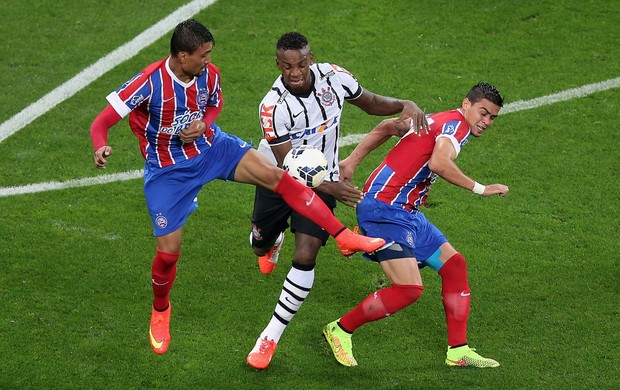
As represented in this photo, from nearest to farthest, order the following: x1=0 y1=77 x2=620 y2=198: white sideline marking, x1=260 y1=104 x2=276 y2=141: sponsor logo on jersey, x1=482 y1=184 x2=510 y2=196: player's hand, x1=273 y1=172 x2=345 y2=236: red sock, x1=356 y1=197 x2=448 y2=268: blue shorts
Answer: x1=482 y1=184 x2=510 y2=196: player's hand → x1=273 y1=172 x2=345 y2=236: red sock → x1=356 y1=197 x2=448 y2=268: blue shorts → x1=260 y1=104 x2=276 y2=141: sponsor logo on jersey → x1=0 y1=77 x2=620 y2=198: white sideline marking

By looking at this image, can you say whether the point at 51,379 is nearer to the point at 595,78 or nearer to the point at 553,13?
the point at 595,78

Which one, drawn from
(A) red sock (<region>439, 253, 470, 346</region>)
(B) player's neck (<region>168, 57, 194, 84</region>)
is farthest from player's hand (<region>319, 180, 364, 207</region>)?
(B) player's neck (<region>168, 57, 194, 84</region>)

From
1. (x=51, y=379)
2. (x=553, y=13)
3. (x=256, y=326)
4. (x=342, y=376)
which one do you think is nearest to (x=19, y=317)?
(x=51, y=379)

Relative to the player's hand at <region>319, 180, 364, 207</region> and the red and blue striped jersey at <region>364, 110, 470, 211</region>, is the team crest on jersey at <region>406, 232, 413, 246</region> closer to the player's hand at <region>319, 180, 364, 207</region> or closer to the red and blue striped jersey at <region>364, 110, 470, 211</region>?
the red and blue striped jersey at <region>364, 110, 470, 211</region>

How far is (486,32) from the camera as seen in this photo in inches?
519

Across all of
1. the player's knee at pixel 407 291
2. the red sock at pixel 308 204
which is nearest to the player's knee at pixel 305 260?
the red sock at pixel 308 204

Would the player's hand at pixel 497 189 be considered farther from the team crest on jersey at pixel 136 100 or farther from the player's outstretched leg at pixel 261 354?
the team crest on jersey at pixel 136 100

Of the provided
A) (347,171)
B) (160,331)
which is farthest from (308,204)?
(160,331)

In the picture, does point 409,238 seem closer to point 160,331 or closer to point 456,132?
point 456,132

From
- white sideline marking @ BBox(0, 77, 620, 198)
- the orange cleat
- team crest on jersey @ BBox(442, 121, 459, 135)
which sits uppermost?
team crest on jersey @ BBox(442, 121, 459, 135)

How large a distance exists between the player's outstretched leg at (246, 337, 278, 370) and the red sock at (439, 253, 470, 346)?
4.28 ft

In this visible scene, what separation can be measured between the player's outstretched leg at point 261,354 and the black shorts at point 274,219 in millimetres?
847

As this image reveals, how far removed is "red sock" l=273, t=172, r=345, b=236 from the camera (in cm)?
790

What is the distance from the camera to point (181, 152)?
26.6ft
